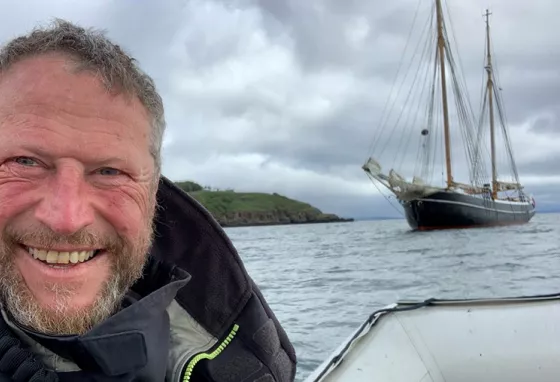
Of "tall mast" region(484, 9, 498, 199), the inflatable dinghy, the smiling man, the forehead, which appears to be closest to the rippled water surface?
the inflatable dinghy

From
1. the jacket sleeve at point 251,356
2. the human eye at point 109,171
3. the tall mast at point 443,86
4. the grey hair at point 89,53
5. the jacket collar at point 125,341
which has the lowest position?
the jacket sleeve at point 251,356

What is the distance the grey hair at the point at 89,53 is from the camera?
1.34m

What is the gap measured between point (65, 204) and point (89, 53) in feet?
1.30

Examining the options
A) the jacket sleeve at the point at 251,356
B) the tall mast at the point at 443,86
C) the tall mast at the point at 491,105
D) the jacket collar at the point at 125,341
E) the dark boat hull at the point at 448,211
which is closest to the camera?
the jacket collar at the point at 125,341

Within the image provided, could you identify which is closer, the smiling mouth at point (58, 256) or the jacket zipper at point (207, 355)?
the smiling mouth at point (58, 256)

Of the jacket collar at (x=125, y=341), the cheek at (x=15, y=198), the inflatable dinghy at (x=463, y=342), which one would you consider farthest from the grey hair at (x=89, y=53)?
the inflatable dinghy at (x=463, y=342)

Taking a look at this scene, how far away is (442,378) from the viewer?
9.61 feet

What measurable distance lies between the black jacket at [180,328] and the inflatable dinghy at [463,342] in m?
1.11

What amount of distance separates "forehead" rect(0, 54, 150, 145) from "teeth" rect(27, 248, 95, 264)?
288mm

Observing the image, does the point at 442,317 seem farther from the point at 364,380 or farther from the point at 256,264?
the point at 256,264

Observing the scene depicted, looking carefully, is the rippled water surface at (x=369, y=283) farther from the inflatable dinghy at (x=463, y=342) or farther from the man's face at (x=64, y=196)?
the man's face at (x=64, y=196)

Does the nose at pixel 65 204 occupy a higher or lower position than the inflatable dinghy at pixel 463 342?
higher

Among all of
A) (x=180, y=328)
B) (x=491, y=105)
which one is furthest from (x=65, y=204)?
(x=491, y=105)

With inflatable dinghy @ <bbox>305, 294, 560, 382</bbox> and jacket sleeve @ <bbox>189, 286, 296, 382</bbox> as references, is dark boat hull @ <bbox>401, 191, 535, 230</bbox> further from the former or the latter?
jacket sleeve @ <bbox>189, 286, 296, 382</bbox>
